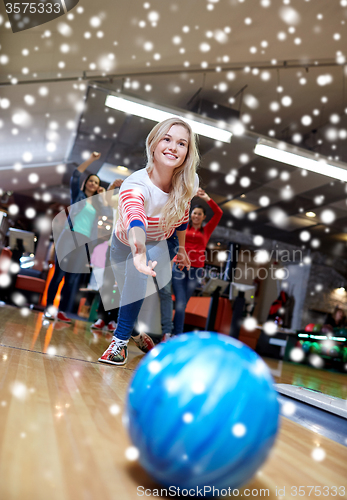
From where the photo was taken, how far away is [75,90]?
4.80 meters

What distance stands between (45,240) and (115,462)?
10660 millimetres

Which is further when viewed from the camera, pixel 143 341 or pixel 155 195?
pixel 143 341

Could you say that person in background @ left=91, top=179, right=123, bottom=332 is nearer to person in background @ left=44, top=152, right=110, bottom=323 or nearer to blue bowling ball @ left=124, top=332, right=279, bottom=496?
person in background @ left=44, top=152, right=110, bottom=323

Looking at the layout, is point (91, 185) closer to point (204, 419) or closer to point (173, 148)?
point (173, 148)

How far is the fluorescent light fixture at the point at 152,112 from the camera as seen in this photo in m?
4.27

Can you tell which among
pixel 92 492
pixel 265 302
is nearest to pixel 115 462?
pixel 92 492

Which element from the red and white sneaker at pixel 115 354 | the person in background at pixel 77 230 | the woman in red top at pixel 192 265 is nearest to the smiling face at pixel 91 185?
the person in background at pixel 77 230

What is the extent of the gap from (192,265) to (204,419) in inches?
103

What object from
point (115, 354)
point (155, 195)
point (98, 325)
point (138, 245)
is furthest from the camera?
point (98, 325)

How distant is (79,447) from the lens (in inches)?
26.6

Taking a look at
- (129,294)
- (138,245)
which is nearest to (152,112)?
(129,294)

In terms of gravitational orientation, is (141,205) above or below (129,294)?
above

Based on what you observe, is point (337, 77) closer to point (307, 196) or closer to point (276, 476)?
point (307, 196)

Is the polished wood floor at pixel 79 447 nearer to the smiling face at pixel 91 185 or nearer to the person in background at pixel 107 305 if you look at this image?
the smiling face at pixel 91 185
